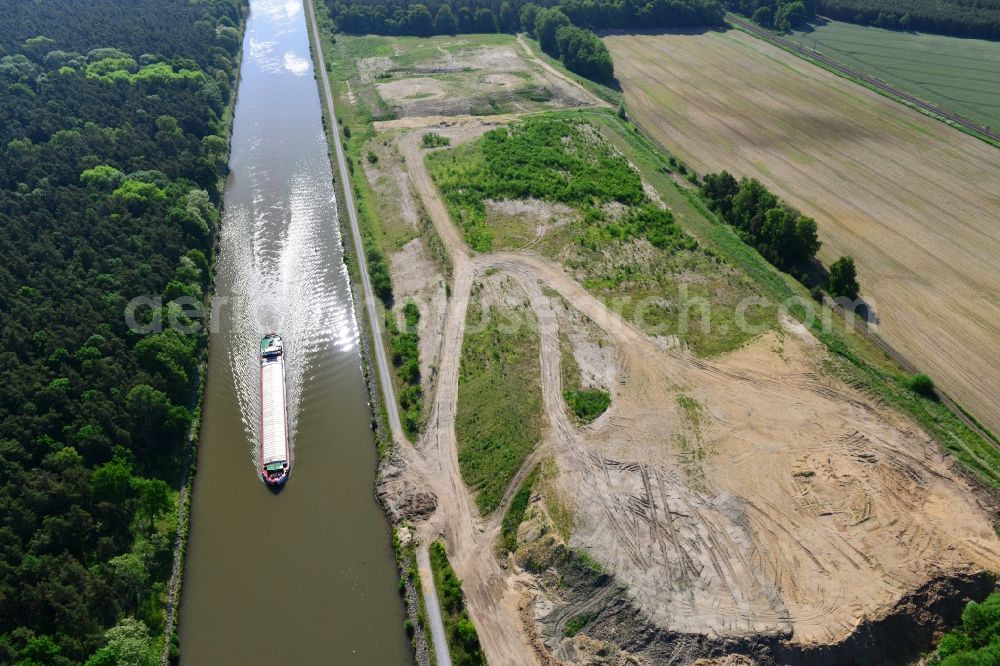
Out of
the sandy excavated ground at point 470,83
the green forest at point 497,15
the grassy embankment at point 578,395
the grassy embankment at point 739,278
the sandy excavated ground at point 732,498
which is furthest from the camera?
the green forest at point 497,15

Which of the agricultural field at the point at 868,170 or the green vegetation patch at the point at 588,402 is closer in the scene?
the green vegetation patch at the point at 588,402

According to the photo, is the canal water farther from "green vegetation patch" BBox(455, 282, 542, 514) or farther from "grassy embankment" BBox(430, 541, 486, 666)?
"green vegetation patch" BBox(455, 282, 542, 514)

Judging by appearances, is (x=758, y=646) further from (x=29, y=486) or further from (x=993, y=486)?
(x=29, y=486)

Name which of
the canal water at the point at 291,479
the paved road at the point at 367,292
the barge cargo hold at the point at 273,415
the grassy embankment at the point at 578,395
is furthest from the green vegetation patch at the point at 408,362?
the grassy embankment at the point at 578,395

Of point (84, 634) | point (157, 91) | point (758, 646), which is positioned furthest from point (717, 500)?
point (157, 91)

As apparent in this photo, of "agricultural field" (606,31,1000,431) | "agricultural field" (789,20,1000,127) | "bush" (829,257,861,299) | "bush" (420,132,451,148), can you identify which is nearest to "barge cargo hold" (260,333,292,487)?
"bush" (420,132,451,148)

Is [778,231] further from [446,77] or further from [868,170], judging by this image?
[446,77]

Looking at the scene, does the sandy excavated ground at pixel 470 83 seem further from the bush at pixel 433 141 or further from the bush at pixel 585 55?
the bush at pixel 433 141
